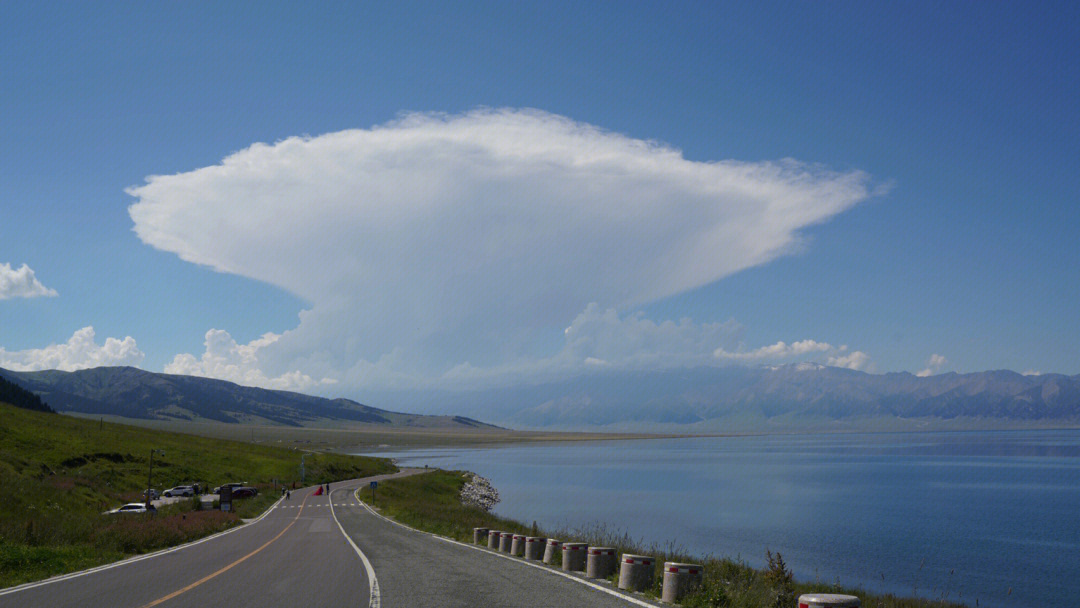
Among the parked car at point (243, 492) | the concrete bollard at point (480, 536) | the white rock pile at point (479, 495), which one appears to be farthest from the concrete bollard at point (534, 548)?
the parked car at point (243, 492)

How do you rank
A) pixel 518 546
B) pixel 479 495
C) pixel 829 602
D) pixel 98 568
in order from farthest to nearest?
pixel 479 495
pixel 518 546
pixel 98 568
pixel 829 602

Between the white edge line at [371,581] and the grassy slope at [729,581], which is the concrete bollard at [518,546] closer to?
the grassy slope at [729,581]

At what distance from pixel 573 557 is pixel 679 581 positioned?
5405mm

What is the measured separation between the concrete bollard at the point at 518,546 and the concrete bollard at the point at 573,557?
417 cm

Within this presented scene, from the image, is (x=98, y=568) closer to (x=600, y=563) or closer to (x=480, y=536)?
(x=480, y=536)

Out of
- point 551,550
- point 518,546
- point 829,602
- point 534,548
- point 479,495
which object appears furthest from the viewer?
point 479,495

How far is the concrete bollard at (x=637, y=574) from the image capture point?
16641 millimetres

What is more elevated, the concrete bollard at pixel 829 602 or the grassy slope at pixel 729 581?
the concrete bollard at pixel 829 602

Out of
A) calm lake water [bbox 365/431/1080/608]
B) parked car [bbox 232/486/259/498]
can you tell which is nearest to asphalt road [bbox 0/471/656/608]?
calm lake water [bbox 365/431/1080/608]

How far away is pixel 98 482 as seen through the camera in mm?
69188

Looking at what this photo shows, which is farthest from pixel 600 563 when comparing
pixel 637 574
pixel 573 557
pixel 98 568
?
pixel 98 568

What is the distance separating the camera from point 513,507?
74812mm

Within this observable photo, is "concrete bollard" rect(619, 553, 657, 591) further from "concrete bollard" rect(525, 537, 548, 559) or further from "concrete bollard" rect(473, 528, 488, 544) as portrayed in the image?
"concrete bollard" rect(473, 528, 488, 544)

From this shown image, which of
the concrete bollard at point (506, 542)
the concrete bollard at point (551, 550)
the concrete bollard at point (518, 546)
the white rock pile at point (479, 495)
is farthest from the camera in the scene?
the white rock pile at point (479, 495)
